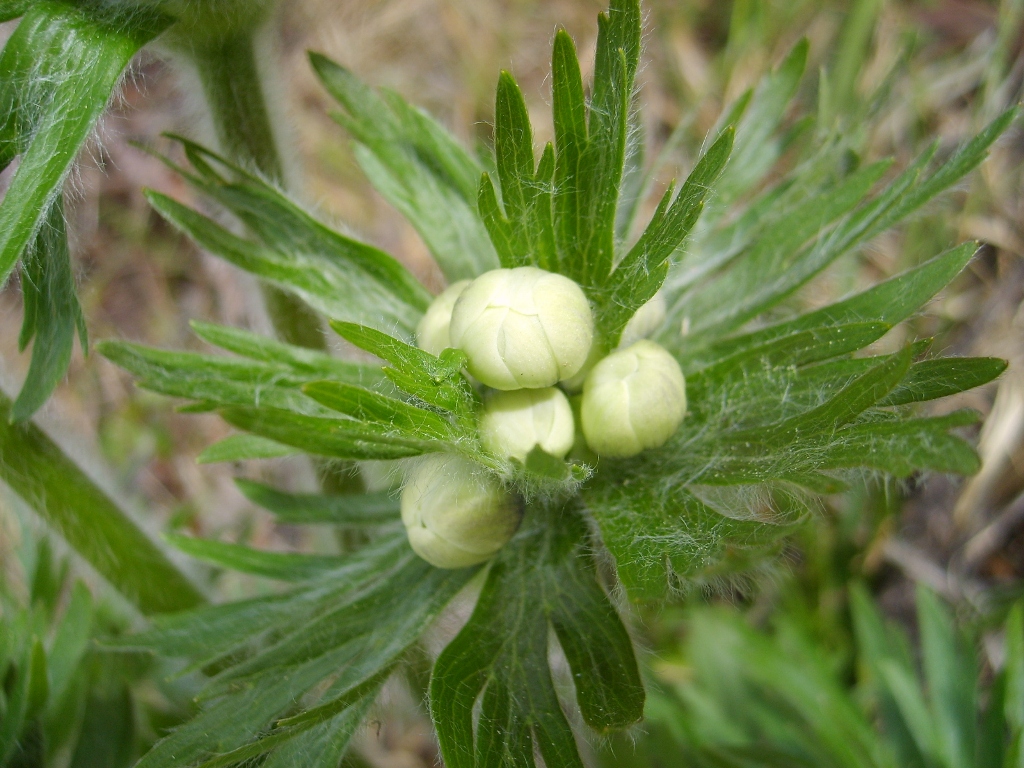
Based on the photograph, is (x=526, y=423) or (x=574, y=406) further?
(x=574, y=406)

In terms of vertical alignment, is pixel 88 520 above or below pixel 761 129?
below

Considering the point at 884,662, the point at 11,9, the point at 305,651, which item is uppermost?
the point at 11,9

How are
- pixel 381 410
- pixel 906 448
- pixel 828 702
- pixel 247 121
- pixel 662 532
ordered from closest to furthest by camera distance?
pixel 381 410 → pixel 662 532 → pixel 906 448 → pixel 247 121 → pixel 828 702

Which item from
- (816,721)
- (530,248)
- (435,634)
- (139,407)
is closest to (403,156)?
(530,248)

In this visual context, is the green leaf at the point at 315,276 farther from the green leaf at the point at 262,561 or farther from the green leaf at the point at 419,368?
the green leaf at the point at 262,561

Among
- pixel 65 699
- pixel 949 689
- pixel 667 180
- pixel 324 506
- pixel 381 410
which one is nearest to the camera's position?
pixel 381 410

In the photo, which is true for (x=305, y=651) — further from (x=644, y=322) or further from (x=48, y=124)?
(x=48, y=124)

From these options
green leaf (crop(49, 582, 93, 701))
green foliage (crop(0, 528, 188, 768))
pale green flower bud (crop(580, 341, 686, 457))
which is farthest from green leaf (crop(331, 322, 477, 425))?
green leaf (crop(49, 582, 93, 701))

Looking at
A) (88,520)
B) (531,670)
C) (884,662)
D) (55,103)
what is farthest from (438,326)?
(884,662)

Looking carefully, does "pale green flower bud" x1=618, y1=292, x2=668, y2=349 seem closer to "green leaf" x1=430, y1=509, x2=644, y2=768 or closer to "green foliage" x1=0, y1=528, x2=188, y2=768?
"green leaf" x1=430, y1=509, x2=644, y2=768
